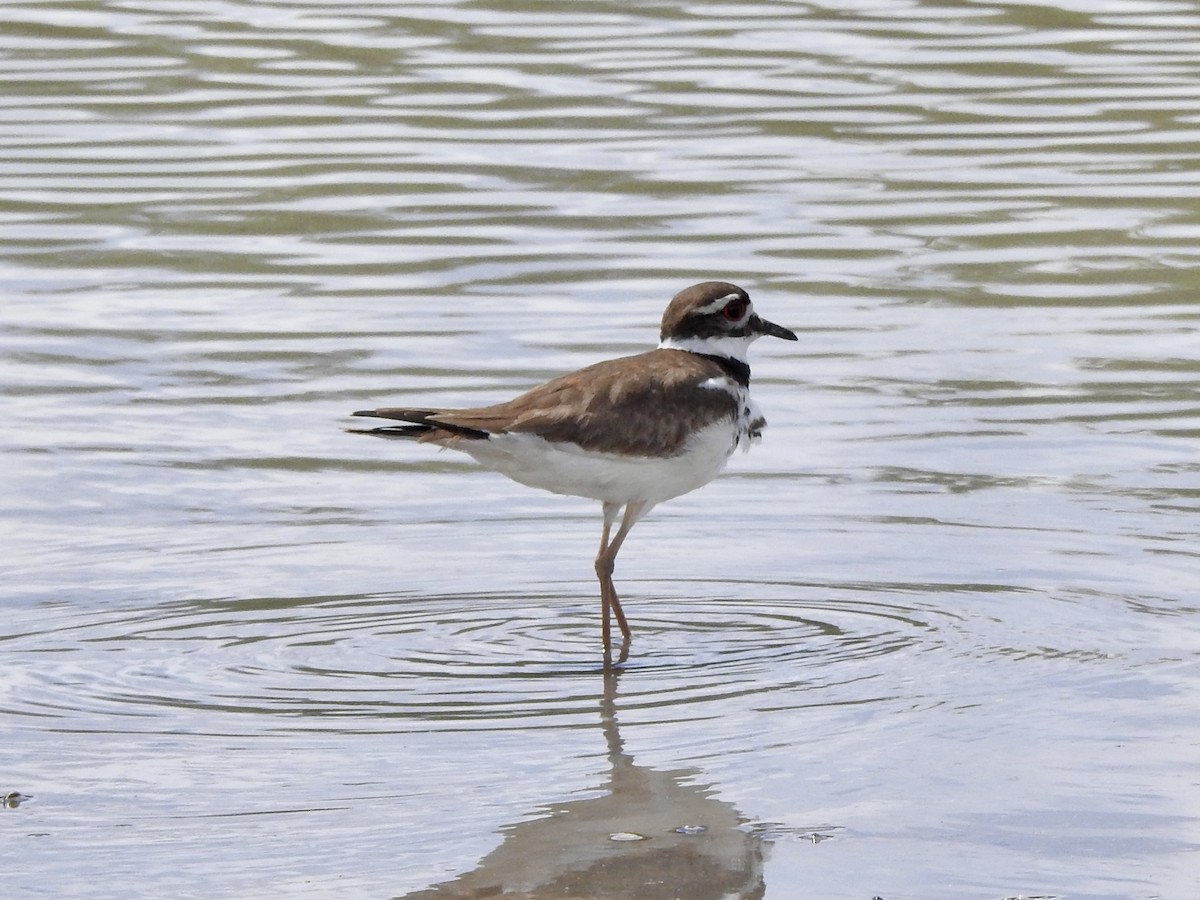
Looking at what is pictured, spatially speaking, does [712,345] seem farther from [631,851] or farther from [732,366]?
[631,851]

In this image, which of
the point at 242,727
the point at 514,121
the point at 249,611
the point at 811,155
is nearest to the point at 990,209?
the point at 811,155

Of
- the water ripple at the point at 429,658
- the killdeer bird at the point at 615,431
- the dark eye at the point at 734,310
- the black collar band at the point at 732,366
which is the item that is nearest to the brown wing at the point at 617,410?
the killdeer bird at the point at 615,431

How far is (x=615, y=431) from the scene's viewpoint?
8.37 meters

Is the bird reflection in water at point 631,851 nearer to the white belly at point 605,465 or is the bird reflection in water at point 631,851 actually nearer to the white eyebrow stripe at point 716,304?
the white belly at point 605,465

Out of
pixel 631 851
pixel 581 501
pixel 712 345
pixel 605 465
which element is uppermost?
pixel 712 345

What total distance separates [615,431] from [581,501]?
87.1 inches

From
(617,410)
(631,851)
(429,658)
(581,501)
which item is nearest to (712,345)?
(617,410)

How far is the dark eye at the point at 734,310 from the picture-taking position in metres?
9.23

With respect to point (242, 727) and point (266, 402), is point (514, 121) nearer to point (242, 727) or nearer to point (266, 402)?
point (266, 402)

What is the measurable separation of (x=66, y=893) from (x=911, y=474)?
17.8ft

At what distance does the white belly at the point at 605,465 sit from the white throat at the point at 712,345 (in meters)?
0.53

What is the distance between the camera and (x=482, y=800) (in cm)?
663

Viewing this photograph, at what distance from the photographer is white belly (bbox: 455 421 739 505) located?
27.0 feet

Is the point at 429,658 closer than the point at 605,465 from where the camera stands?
Yes
